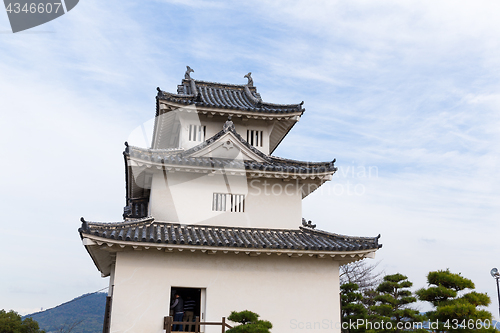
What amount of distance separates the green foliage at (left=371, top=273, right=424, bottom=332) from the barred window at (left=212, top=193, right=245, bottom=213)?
636 centimetres

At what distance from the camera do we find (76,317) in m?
100

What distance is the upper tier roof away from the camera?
54.1ft

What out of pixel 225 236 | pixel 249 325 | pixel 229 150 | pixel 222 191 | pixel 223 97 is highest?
pixel 223 97

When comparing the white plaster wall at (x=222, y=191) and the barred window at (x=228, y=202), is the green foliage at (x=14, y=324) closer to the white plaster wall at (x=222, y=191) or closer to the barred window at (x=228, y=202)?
the white plaster wall at (x=222, y=191)

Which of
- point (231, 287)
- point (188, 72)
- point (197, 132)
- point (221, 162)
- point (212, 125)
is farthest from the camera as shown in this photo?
point (188, 72)

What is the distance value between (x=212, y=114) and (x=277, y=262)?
6.83 m

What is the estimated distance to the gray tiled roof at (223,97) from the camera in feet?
54.1

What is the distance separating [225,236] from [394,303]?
7.76 meters

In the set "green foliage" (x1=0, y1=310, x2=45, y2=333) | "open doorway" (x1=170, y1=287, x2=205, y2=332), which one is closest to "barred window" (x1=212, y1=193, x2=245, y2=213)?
"open doorway" (x1=170, y1=287, x2=205, y2=332)

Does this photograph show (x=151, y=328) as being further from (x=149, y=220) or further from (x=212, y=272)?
(x=149, y=220)

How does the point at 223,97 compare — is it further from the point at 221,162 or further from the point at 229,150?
the point at 221,162

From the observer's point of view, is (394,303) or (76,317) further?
(76,317)

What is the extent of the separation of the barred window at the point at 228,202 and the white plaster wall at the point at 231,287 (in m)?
1.94

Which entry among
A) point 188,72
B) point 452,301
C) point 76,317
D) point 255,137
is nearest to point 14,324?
point 188,72
